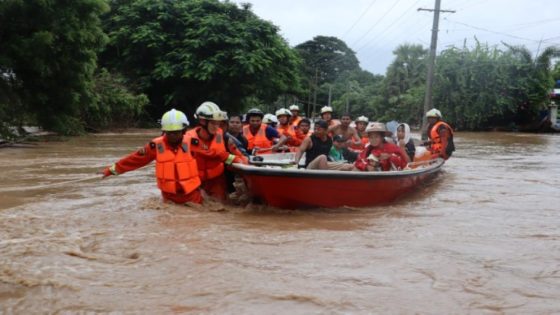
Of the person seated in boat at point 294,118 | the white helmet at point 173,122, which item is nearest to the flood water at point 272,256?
the white helmet at point 173,122

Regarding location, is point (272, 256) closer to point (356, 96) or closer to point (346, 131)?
point (346, 131)

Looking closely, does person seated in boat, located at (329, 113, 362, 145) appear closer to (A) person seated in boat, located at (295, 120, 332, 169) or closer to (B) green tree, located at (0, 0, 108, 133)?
(A) person seated in boat, located at (295, 120, 332, 169)

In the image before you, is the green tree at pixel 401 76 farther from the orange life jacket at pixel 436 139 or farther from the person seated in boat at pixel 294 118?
the orange life jacket at pixel 436 139

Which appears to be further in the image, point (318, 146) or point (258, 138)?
point (258, 138)

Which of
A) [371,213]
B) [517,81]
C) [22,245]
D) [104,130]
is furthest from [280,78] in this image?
[22,245]

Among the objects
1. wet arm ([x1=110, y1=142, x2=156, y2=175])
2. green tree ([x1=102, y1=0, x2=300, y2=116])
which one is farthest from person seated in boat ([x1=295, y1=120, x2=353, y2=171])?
green tree ([x1=102, y1=0, x2=300, y2=116])

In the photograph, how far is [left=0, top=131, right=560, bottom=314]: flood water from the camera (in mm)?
3637


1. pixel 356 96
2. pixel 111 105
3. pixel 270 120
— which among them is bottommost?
pixel 270 120

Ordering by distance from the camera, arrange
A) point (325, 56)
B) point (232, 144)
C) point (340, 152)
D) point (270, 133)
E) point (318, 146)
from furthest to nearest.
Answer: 1. point (325, 56)
2. point (270, 133)
3. point (340, 152)
4. point (318, 146)
5. point (232, 144)

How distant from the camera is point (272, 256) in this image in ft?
15.5

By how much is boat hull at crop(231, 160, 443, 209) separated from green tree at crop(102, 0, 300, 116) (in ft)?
64.0

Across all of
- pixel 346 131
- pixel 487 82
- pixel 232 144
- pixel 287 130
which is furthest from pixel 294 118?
pixel 487 82

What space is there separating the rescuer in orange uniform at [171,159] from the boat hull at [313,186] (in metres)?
0.66

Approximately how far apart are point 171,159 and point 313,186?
5.51 feet
